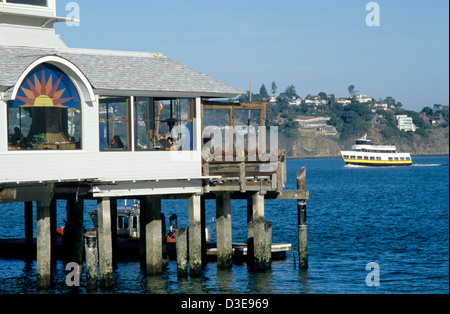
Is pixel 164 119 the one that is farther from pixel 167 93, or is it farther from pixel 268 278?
pixel 268 278

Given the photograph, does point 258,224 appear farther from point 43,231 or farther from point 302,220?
point 43,231

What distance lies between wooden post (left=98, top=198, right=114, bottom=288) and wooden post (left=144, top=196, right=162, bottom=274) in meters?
3.50

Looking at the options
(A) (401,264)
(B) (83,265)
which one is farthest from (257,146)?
(A) (401,264)

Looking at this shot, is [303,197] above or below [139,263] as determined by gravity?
above

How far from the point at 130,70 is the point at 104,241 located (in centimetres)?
671

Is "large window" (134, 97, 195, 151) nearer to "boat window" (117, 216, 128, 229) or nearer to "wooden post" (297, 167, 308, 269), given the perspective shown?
"wooden post" (297, 167, 308, 269)

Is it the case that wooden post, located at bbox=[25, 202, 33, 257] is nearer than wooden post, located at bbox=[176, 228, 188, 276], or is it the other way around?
wooden post, located at bbox=[176, 228, 188, 276]

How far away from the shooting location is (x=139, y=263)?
39.4 m

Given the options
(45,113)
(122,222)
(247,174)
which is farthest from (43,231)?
(122,222)

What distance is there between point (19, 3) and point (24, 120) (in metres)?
5.33

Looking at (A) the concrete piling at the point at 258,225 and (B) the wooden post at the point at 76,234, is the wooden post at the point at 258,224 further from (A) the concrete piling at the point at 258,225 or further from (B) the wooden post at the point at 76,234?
(B) the wooden post at the point at 76,234

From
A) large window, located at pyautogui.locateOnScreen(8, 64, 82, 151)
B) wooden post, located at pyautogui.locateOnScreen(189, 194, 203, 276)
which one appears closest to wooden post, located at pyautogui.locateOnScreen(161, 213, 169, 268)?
wooden post, located at pyautogui.locateOnScreen(189, 194, 203, 276)

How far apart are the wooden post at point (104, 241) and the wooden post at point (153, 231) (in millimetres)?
3497

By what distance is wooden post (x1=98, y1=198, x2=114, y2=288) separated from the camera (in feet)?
102
